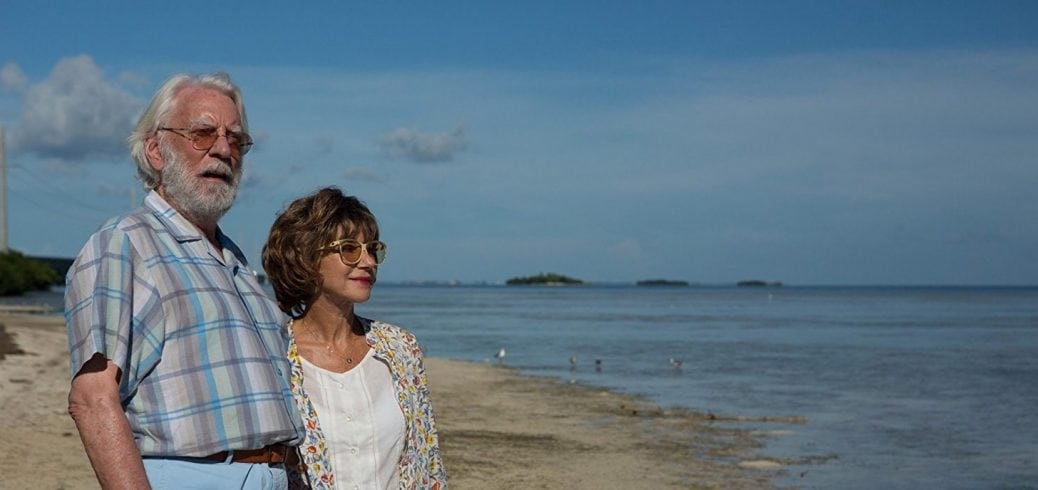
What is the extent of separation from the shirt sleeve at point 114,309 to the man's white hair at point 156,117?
1.21 feet

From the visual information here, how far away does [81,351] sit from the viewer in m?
2.96

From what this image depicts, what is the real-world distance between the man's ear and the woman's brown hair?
0.57 meters

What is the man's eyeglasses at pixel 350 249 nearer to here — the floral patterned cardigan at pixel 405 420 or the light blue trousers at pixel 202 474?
the floral patterned cardigan at pixel 405 420

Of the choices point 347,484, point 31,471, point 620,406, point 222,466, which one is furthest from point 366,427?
point 620,406

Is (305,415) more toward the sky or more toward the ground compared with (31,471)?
more toward the sky

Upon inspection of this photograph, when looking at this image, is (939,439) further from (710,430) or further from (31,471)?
(31,471)

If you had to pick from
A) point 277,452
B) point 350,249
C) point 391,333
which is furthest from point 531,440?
point 277,452

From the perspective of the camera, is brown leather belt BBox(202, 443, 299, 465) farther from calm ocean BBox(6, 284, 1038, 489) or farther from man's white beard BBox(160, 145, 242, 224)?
calm ocean BBox(6, 284, 1038, 489)

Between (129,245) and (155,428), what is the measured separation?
47 centimetres

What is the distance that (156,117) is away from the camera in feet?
11.3

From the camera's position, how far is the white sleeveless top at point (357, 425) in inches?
148

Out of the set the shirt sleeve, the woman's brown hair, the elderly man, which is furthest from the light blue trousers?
the woman's brown hair

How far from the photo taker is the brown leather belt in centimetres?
320

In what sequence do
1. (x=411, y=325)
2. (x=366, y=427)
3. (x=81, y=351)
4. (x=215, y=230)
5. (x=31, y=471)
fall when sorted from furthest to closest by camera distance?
(x=411, y=325)
(x=31, y=471)
(x=366, y=427)
(x=215, y=230)
(x=81, y=351)
